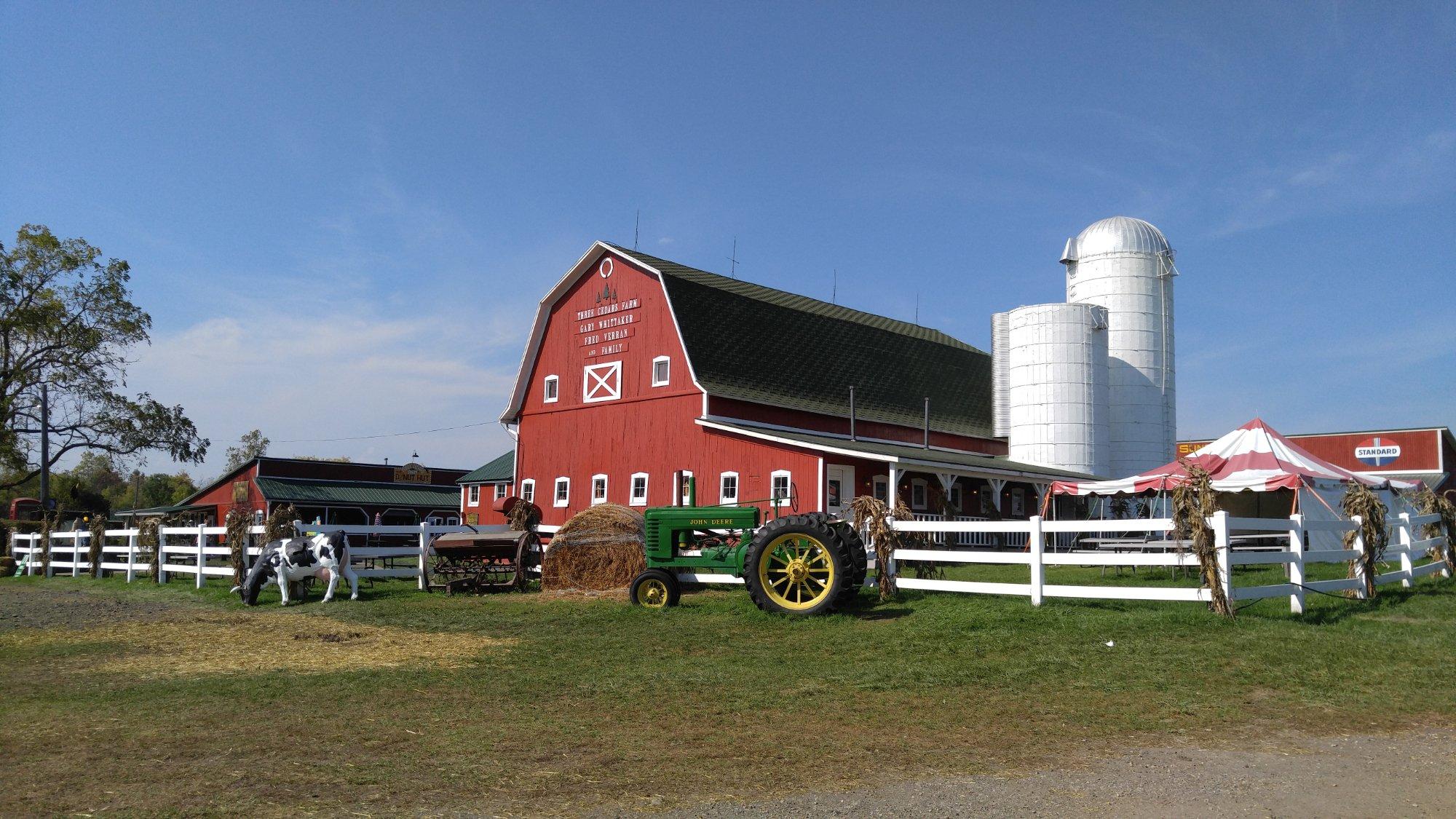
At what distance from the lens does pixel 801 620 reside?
11570 mm

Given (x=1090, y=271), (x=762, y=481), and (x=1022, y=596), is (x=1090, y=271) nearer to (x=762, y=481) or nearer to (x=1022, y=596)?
(x=762, y=481)

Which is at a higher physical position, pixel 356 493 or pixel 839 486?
pixel 839 486

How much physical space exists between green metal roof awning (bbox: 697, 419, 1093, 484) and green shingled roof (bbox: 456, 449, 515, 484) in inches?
761

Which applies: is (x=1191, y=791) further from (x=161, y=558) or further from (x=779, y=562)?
(x=161, y=558)

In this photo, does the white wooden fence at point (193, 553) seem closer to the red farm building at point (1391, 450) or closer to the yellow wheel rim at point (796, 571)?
the yellow wheel rim at point (796, 571)

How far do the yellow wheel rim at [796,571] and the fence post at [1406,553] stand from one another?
821cm

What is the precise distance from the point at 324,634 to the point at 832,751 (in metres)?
7.94

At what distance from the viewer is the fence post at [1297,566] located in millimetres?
10688

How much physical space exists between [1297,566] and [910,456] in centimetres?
1429

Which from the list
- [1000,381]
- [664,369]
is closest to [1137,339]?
[1000,381]

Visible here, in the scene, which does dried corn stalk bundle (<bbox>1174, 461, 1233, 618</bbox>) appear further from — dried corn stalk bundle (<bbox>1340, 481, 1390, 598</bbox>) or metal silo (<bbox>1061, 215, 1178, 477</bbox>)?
metal silo (<bbox>1061, 215, 1178, 477</bbox>)

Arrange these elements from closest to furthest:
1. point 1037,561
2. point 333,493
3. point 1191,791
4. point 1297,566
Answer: point 1191,791, point 1297,566, point 1037,561, point 333,493

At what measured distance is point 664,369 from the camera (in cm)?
2791

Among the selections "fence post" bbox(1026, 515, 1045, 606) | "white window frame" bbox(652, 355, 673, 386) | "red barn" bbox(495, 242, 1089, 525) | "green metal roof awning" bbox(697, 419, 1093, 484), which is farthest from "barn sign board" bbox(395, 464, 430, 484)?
"fence post" bbox(1026, 515, 1045, 606)
